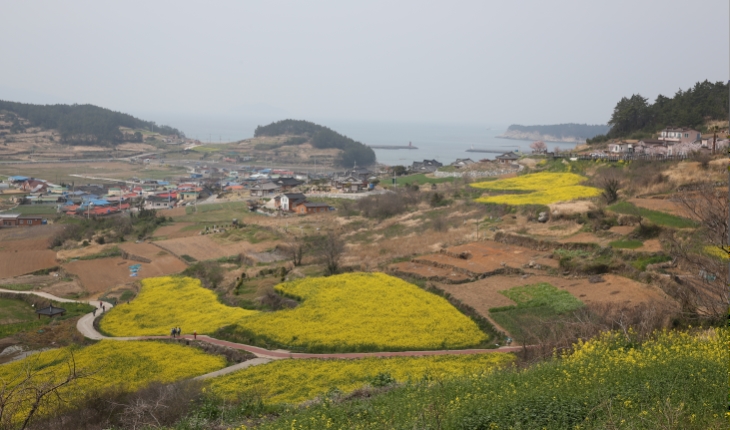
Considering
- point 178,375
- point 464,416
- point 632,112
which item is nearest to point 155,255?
point 178,375

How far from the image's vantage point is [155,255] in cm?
3947

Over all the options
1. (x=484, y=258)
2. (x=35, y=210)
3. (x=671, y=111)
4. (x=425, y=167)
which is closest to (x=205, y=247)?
(x=484, y=258)

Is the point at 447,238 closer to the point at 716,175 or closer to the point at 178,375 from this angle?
the point at 716,175

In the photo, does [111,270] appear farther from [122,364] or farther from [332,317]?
[332,317]

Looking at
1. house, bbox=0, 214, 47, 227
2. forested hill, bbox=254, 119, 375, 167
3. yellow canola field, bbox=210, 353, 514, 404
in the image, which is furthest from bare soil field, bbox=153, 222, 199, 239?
forested hill, bbox=254, 119, 375, 167

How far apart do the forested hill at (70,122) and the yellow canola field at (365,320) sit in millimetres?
126709

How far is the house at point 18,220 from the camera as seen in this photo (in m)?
55.4

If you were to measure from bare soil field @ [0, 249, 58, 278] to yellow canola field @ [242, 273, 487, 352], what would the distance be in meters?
24.2

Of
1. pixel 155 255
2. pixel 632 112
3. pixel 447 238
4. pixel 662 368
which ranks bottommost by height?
pixel 155 255

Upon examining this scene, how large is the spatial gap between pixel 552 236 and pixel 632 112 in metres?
40.0

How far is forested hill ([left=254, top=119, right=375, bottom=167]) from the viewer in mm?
123625

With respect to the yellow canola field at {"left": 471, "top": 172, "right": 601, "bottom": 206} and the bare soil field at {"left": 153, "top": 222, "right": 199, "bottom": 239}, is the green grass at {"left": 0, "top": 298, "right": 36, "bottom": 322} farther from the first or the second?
the yellow canola field at {"left": 471, "top": 172, "right": 601, "bottom": 206}

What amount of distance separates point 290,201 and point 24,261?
84.0ft

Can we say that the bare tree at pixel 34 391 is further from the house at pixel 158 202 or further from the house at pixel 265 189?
the house at pixel 265 189
